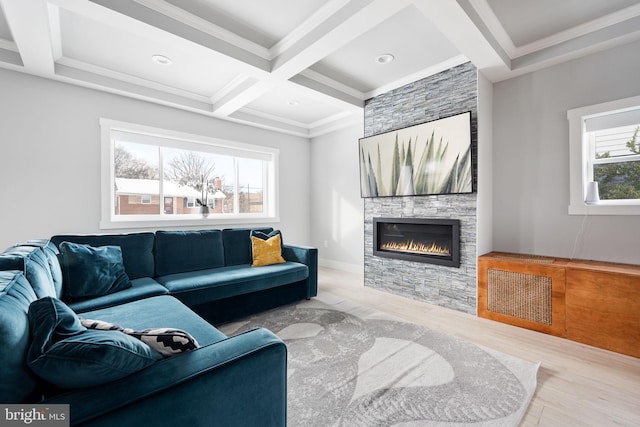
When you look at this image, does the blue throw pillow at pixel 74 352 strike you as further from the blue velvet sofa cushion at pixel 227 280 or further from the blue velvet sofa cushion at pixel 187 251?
the blue velvet sofa cushion at pixel 187 251

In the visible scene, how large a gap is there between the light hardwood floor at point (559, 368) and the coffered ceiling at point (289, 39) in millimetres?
2612

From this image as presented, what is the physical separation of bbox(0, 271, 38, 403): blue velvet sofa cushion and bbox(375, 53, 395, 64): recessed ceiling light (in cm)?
334

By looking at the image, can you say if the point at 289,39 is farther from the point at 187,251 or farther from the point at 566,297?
the point at 566,297

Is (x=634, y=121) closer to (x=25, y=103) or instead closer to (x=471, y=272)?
(x=471, y=272)

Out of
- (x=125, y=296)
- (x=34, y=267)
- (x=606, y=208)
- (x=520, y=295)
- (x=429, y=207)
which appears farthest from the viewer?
(x=429, y=207)

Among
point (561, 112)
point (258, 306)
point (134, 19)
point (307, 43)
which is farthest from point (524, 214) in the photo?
point (134, 19)

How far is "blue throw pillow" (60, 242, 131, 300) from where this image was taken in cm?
220

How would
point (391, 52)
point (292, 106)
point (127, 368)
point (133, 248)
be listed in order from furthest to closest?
point (292, 106) → point (391, 52) → point (133, 248) → point (127, 368)

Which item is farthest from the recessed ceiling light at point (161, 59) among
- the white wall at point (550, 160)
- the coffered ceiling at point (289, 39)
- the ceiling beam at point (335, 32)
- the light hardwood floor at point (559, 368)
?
the white wall at point (550, 160)

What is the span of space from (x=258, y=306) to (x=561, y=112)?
3.68 m

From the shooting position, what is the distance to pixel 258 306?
300cm

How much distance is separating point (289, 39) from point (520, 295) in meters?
3.28

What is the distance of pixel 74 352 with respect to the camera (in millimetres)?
823

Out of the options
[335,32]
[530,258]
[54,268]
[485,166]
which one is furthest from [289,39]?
[530,258]
